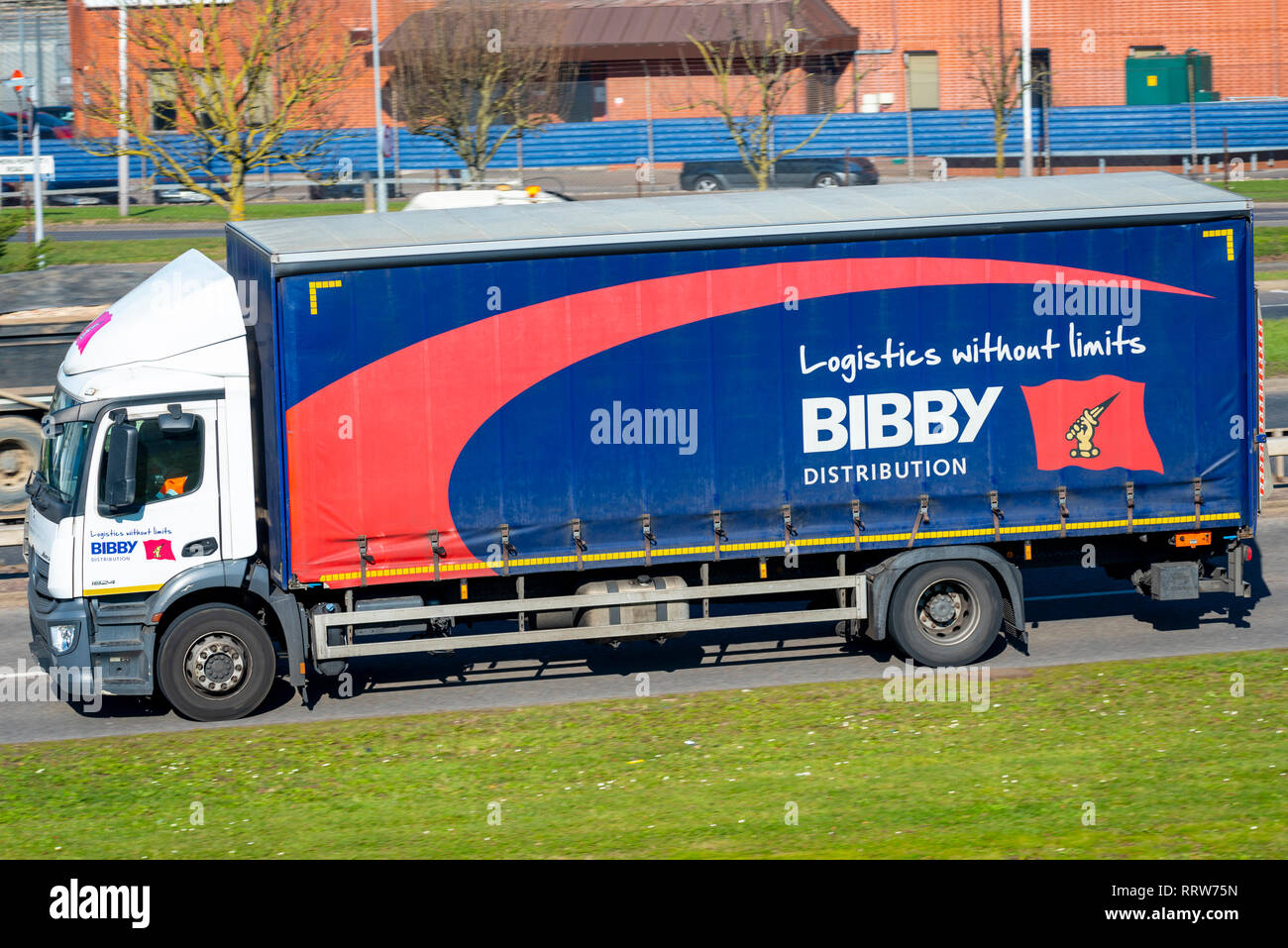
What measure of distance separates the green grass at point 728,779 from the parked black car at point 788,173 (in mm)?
33752

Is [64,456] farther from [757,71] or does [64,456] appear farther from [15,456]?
[757,71]

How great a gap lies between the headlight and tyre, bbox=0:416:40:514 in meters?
8.63

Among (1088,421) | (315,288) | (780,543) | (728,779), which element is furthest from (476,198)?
(728,779)

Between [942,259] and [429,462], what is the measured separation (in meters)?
4.59

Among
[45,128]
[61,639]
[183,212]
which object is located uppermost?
[45,128]

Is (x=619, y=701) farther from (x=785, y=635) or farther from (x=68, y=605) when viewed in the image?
(x=68, y=605)

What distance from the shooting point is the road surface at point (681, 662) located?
12531 mm

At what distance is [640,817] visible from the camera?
379 inches

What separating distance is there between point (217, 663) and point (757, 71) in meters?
28.9

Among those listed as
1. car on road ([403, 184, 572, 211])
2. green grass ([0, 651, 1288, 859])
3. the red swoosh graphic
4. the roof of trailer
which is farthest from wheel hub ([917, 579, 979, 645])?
car on road ([403, 184, 572, 211])

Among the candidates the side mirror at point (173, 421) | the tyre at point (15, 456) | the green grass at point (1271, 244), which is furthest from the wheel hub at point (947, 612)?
the green grass at point (1271, 244)

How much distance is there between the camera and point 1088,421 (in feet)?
41.5

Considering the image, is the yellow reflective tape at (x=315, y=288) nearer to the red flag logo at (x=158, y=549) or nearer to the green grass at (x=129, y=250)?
the red flag logo at (x=158, y=549)
